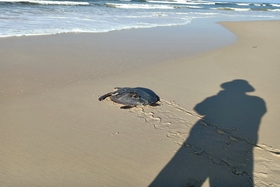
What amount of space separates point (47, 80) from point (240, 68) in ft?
17.3

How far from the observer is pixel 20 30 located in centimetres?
1093

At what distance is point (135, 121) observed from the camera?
178 inches

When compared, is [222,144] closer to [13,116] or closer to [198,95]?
Result: [198,95]

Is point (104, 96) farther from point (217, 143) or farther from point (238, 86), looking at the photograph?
point (238, 86)

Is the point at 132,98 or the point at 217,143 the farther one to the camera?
the point at 132,98

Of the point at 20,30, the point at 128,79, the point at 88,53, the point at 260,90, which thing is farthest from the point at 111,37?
the point at 260,90

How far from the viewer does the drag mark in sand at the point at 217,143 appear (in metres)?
3.31

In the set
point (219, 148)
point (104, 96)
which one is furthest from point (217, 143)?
point (104, 96)

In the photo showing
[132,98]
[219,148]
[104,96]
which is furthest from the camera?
[104,96]

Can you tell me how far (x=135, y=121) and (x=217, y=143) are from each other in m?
1.36

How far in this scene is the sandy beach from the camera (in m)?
3.24

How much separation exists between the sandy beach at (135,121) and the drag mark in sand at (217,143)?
1cm

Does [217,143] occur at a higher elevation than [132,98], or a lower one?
lower

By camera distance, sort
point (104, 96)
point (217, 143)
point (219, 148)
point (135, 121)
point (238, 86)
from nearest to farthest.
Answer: point (219, 148) < point (217, 143) < point (135, 121) < point (104, 96) < point (238, 86)
